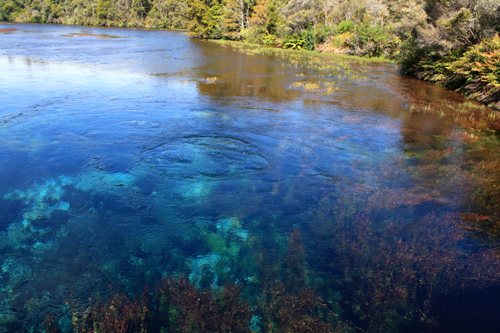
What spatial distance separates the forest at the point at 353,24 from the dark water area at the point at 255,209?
597 cm

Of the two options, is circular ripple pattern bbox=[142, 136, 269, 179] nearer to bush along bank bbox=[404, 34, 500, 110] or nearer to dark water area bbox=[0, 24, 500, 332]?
dark water area bbox=[0, 24, 500, 332]

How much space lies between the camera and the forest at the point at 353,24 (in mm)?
17688

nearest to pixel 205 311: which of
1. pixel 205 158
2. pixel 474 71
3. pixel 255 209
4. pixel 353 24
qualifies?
pixel 255 209

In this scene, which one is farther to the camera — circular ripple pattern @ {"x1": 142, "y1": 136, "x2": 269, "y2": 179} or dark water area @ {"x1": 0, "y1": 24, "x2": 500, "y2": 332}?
circular ripple pattern @ {"x1": 142, "y1": 136, "x2": 269, "y2": 179}

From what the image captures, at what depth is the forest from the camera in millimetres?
17688

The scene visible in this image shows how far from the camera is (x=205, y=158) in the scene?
9750 mm

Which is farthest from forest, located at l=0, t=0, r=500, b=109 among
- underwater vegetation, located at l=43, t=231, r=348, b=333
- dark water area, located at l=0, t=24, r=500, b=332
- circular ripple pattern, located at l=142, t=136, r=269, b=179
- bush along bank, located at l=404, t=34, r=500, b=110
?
underwater vegetation, located at l=43, t=231, r=348, b=333

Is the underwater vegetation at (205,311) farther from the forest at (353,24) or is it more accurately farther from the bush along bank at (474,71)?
the forest at (353,24)

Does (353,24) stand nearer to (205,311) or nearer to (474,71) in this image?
(474,71)

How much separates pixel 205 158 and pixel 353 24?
36.3 meters

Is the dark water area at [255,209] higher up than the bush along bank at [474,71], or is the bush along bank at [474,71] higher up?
the bush along bank at [474,71]

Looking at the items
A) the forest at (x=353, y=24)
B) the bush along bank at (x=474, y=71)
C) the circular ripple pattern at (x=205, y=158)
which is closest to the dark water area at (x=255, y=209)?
the circular ripple pattern at (x=205, y=158)

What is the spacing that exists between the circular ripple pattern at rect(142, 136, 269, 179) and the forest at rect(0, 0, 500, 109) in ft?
41.7

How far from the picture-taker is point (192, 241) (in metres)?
6.46
